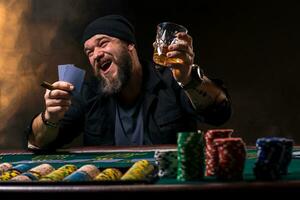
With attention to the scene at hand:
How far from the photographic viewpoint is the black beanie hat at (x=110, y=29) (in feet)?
12.4

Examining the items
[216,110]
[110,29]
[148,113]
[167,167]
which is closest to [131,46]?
[110,29]

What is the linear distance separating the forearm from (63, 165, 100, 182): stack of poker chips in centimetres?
116

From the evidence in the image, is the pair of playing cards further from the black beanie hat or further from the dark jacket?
the black beanie hat

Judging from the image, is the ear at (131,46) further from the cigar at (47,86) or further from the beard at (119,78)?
the cigar at (47,86)

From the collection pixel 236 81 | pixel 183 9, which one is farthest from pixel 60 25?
pixel 236 81

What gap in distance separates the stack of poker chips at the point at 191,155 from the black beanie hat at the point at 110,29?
A: 210 centimetres

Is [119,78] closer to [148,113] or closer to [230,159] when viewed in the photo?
[148,113]

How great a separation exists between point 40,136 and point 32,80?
8.64 feet

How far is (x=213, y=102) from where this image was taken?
3104 millimetres

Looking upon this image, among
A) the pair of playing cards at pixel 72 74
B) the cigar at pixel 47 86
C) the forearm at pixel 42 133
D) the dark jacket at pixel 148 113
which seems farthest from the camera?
the dark jacket at pixel 148 113

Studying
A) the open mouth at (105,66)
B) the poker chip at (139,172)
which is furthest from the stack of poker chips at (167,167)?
the open mouth at (105,66)

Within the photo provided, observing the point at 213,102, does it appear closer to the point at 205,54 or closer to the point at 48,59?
the point at 205,54

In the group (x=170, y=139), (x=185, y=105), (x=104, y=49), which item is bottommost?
(x=170, y=139)

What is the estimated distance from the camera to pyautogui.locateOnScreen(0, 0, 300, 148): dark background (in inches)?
213
